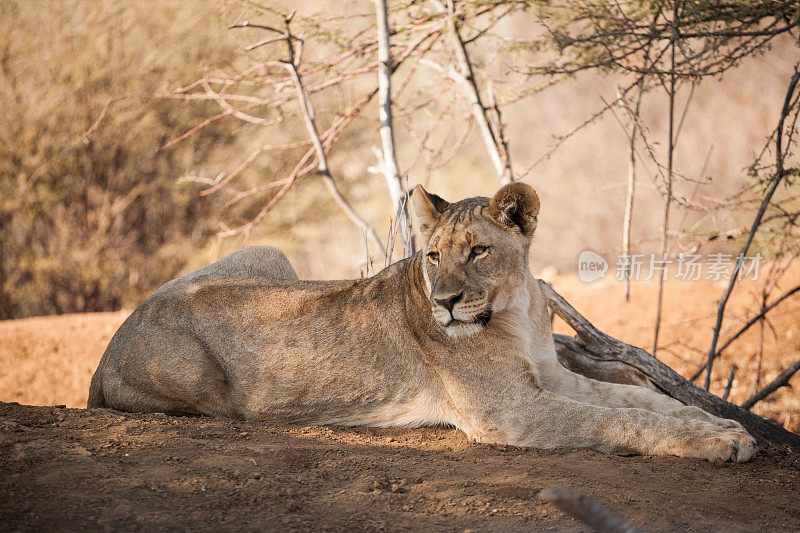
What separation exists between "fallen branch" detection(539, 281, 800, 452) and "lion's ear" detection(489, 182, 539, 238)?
122 centimetres

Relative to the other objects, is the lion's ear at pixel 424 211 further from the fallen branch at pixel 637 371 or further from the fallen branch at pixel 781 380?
the fallen branch at pixel 781 380

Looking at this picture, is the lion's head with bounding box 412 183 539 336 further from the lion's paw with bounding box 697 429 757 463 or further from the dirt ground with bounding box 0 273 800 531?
the lion's paw with bounding box 697 429 757 463

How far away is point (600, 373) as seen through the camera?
571cm

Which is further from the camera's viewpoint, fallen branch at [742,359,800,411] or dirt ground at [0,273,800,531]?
fallen branch at [742,359,800,411]

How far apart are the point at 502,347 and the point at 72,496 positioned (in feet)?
7.96

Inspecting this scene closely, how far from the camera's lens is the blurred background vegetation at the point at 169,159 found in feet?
45.5

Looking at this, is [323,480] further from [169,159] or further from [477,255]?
[169,159]

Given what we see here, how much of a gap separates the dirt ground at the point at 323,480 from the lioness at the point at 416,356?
0.17m

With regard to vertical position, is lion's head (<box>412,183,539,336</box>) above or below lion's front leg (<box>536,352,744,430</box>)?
above

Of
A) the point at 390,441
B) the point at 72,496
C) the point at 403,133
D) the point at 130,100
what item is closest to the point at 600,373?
the point at 390,441

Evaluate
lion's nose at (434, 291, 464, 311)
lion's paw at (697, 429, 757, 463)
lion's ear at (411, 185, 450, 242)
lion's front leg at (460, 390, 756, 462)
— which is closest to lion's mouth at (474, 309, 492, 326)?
lion's nose at (434, 291, 464, 311)

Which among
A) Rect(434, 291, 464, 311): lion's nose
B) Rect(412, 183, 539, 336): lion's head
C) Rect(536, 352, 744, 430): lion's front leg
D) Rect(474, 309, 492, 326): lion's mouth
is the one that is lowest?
Rect(536, 352, 744, 430): lion's front leg

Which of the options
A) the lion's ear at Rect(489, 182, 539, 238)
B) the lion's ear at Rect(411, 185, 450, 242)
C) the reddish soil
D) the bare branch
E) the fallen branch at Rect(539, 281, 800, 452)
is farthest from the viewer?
the bare branch

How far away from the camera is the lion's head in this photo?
4094 mm
